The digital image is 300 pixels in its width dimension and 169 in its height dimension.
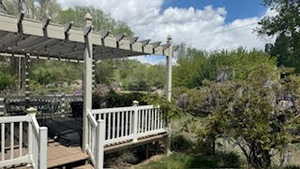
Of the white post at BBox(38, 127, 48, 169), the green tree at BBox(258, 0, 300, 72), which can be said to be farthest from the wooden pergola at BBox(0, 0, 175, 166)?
the green tree at BBox(258, 0, 300, 72)

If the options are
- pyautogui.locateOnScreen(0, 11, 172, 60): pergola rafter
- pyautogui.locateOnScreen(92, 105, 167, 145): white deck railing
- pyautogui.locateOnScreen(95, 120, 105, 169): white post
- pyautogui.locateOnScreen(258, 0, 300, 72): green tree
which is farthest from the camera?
pyautogui.locateOnScreen(258, 0, 300, 72): green tree

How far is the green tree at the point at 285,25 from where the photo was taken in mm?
11602

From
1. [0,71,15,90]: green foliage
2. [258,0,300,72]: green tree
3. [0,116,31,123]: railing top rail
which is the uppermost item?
[258,0,300,72]: green tree

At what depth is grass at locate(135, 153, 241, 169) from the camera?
5.45 m

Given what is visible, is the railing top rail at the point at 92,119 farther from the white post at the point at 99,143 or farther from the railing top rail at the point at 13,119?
the railing top rail at the point at 13,119

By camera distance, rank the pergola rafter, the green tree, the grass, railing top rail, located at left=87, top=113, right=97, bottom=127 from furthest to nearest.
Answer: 1. the green tree
2. the grass
3. railing top rail, located at left=87, top=113, right=97, bottom=127
4. the pergola rafter

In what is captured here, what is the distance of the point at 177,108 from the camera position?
6328 millimetres

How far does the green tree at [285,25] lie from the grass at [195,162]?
826 centimetres

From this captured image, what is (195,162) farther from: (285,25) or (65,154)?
(285,25)

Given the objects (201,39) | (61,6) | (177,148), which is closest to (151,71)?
(201,39)

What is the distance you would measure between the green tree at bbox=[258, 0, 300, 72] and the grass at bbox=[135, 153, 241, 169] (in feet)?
27.1

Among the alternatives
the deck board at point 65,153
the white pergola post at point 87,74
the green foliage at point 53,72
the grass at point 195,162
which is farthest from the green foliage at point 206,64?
the green foliage at point 53,72

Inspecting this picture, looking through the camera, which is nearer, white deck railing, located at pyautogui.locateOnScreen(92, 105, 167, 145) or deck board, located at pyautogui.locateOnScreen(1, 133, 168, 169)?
deck board, located at pyautogui.locateOnScreen(1, 133, 168, 169)

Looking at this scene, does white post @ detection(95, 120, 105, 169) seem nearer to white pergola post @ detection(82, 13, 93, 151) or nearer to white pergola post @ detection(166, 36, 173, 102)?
white pergola post @ detection(82, 13, 93, 151)
